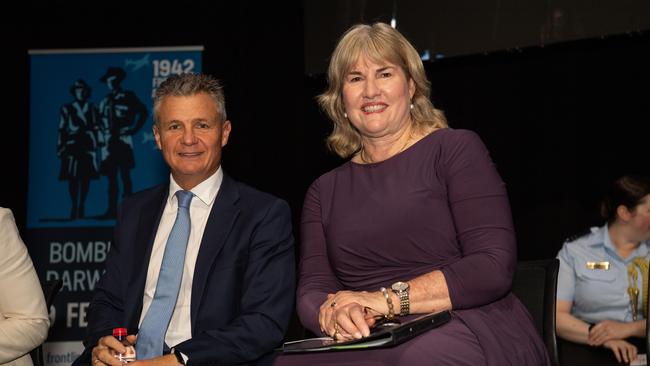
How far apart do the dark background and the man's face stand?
10.5 feet

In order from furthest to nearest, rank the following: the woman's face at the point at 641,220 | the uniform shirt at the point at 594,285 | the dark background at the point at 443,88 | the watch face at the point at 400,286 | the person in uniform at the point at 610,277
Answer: the dark background at the point at 443,88, the woman's face at the point at 641,220, the uniform shirt at the point at 594,285, the person in uniform at the point at 610,277, the watch face at the point at 400,286

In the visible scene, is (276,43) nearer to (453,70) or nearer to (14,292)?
(453,70)

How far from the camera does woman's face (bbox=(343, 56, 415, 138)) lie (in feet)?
8.69

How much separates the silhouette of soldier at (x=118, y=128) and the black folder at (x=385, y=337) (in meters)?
4.37

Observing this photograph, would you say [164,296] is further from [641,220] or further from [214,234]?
[641,220]

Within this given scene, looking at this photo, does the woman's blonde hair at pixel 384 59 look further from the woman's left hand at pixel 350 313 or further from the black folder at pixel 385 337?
the black folder at pixel 385 337

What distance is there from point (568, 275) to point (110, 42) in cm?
397

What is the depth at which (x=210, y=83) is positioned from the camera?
9.64 ft

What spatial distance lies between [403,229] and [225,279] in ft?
2.05

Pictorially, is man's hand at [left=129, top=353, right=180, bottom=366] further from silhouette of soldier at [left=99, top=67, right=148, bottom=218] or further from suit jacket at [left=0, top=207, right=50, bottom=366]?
silhouette of soldier at [left=99, top=67, right=148, bottom=218]

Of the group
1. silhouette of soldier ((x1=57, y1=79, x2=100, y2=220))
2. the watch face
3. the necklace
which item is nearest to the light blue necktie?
the necklace

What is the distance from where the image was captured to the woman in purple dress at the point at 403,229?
223 cm

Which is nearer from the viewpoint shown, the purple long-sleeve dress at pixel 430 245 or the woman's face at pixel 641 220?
the purple long-sleeve dress at pixel 430 245

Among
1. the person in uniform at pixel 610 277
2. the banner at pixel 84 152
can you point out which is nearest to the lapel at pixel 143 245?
the person in uniform at pixel 610 277
